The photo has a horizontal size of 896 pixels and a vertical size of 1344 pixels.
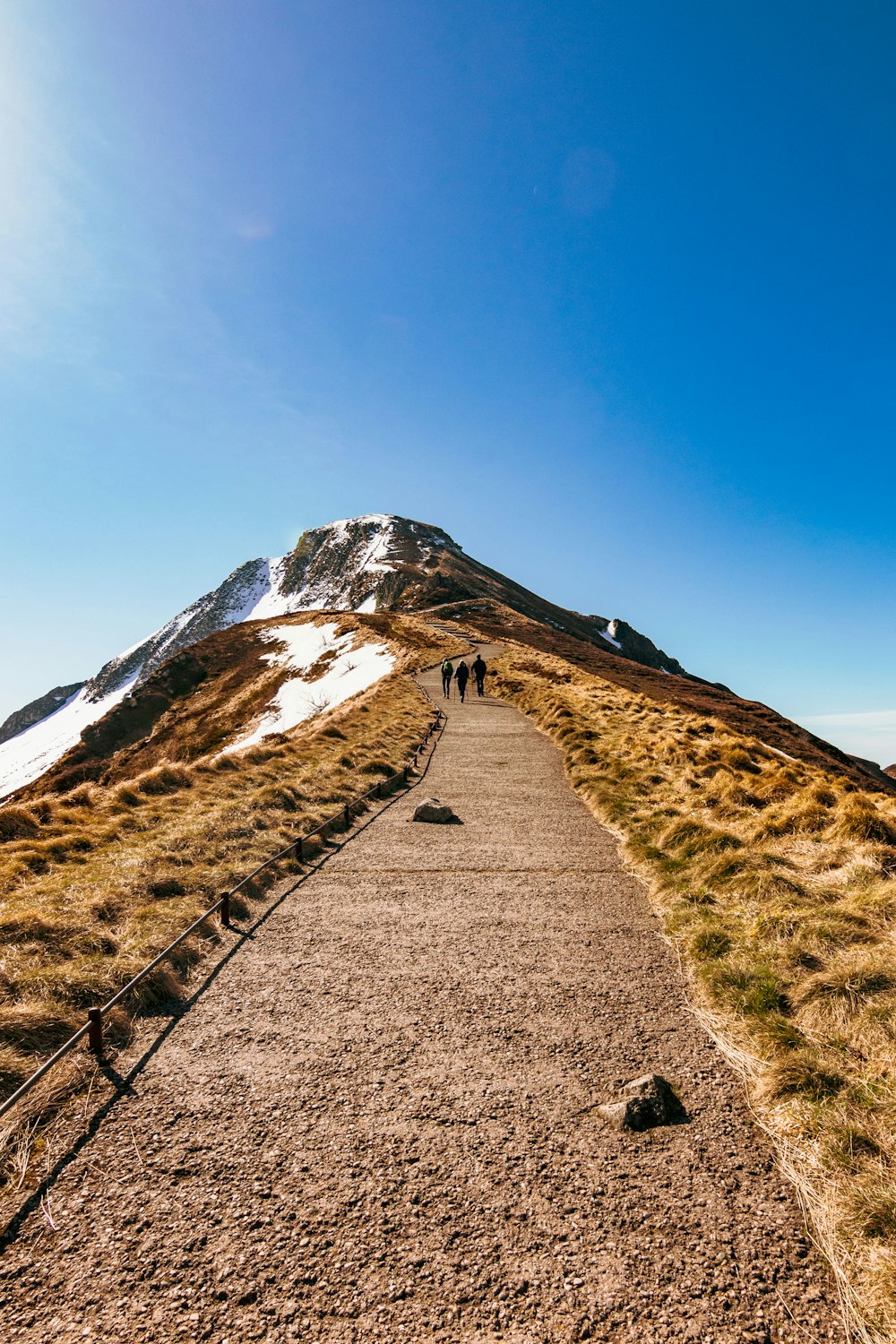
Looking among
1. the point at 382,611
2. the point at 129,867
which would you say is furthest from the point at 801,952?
the point at 382,611

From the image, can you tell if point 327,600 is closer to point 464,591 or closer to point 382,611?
point 382,611

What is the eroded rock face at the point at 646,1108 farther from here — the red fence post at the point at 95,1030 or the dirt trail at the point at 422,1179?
the red fence post at the point at 95,1030

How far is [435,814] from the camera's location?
39.6 feet

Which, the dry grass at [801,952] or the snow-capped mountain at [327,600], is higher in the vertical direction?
the snow-capped mountain at [327,600]

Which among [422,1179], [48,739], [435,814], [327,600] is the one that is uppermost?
[327,600]

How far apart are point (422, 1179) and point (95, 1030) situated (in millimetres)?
2958

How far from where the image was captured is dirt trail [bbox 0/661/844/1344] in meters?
3.08

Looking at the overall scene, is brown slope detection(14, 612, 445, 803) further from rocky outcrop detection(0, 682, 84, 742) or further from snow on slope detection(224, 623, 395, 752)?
rocky outcrop detection(0, 682, 84, 742)

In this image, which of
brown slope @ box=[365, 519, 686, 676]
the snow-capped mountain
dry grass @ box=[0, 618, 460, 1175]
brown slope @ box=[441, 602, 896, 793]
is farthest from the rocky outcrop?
dry grass @ box=[0, 618, 460, 1175]

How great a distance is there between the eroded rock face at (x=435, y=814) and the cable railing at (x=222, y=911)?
1.43 m

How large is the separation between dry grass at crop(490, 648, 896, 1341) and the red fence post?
201 inches

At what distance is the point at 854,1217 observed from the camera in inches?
133

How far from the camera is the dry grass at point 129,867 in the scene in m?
5.67

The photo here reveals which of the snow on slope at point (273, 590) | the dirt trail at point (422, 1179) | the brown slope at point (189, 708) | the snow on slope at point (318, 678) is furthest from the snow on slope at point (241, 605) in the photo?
the dirt trail at point (422, 1179)
